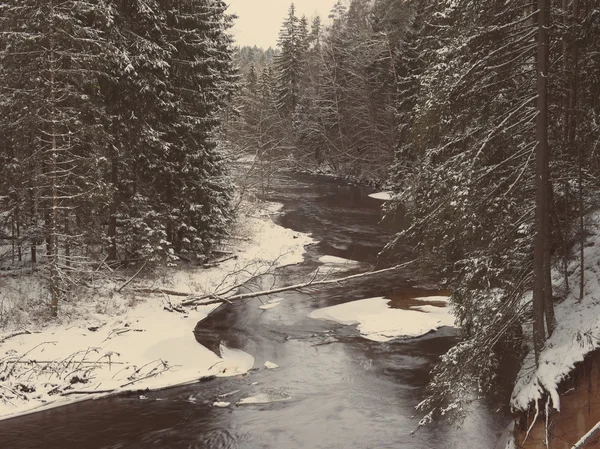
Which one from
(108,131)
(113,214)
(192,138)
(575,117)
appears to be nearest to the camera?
(575,117)

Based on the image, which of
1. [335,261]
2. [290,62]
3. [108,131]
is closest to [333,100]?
[290,62]

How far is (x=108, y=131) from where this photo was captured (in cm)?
1755

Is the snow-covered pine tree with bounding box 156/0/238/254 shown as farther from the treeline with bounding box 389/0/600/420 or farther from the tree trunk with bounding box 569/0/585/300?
the tree trunk with bounding box 569/0/585/300

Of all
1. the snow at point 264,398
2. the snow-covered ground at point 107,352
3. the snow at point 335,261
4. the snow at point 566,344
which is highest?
the snow at point 566,344

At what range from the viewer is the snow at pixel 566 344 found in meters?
6.94

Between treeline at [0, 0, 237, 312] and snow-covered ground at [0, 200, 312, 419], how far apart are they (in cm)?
119

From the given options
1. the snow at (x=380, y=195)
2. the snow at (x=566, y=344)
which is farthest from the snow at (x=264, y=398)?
the snow at (x=380, y=195)

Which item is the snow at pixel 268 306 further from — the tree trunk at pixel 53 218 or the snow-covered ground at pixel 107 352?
the tree trunk at pixel 53 218

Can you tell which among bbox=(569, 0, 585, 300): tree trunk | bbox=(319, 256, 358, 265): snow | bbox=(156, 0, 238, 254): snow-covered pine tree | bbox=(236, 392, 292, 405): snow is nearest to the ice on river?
bbox=(236, 392, 292, 405): snow

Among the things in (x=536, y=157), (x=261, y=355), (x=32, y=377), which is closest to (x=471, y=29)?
(x=536, y=157)

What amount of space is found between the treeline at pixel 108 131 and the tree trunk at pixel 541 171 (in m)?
11.3

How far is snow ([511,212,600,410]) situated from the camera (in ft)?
22.8

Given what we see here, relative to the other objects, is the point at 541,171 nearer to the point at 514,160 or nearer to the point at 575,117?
the point at 514,160

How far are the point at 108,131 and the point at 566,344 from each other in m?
15.6
